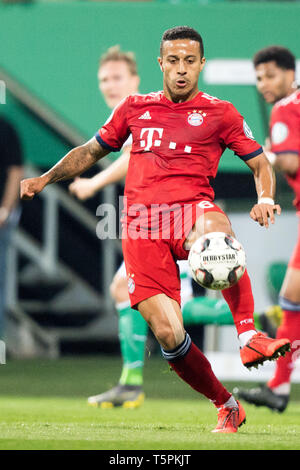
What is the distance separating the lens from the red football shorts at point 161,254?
182 inches

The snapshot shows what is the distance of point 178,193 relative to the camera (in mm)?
4641

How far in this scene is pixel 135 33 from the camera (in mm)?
9797

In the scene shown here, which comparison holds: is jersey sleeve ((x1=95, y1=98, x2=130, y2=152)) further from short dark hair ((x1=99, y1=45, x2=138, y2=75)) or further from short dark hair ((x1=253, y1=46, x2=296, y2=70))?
short dark hair ((x1=253, y1=46, x2=296, y2=70))

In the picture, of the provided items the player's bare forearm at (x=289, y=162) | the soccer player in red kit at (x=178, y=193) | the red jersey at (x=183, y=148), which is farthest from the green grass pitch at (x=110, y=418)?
the player's bare forearm at (x=289, y=162)

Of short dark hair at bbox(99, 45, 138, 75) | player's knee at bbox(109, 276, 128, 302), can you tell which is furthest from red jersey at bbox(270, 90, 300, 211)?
player's knee at bbox(109, 276, 128, 302)

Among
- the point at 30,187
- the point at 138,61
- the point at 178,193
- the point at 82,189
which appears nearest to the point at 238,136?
the point at 178,193

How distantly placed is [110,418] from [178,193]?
1536 mm

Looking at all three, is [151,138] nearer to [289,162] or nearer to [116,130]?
[116,130]

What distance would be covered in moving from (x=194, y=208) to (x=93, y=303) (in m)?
6.95

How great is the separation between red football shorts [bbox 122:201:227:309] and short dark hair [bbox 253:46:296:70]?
9.06 ft

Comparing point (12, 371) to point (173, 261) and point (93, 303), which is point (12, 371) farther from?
point (173, 261)

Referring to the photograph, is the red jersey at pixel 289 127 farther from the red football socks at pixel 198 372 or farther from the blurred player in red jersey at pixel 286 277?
the red football socks at pixel 198 372

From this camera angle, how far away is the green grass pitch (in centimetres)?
397

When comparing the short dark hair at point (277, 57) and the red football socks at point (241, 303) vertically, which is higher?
the short dark hair at point (277, 57)
